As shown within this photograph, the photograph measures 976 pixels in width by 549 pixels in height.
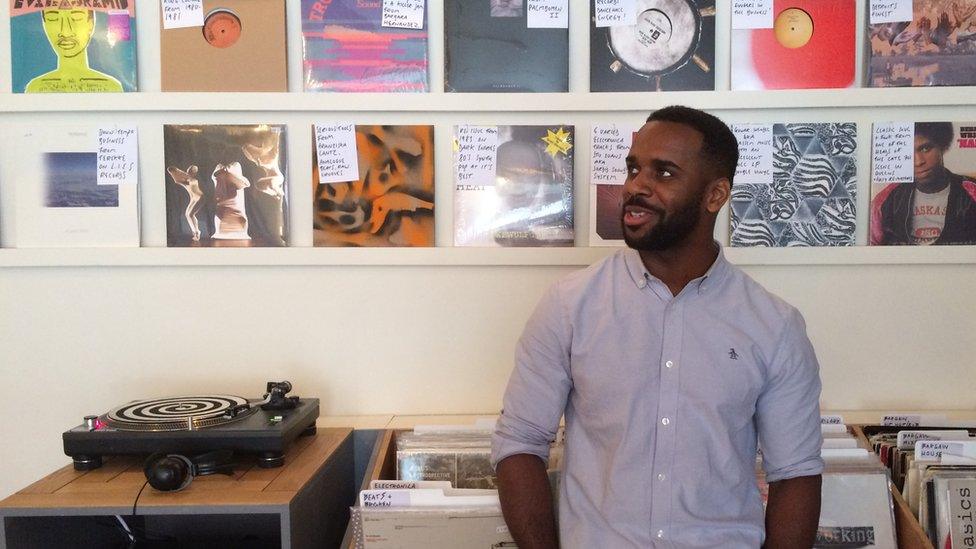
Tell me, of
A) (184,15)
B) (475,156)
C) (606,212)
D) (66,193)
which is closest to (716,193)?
(606,212)

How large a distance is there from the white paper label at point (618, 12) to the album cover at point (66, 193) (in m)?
1.34

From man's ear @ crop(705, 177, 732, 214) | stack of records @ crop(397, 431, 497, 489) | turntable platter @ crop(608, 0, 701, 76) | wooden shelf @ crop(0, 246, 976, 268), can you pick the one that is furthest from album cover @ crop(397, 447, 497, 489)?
turntable platter @ crop(608, 0, 701, 76)

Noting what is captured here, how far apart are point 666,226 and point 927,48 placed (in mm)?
1084

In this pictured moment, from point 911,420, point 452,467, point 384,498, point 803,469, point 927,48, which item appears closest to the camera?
point 803,469

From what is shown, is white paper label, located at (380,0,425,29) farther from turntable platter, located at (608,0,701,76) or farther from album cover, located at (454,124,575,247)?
turntable platter, located at (608,0,701,76)

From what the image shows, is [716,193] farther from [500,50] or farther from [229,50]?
[229,50]

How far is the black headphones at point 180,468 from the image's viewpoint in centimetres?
139

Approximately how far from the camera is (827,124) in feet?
6.36

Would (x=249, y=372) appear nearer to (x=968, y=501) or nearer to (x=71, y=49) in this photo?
(x=71, y=49)

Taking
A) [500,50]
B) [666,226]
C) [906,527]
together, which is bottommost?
[906,527]

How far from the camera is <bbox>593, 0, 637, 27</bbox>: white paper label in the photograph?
1.92m

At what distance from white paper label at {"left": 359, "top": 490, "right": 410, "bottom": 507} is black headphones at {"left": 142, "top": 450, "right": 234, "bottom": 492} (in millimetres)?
287

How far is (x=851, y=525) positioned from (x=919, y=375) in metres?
0.67

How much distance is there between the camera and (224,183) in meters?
1.95
